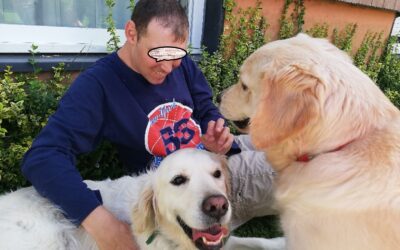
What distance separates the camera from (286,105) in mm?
1670

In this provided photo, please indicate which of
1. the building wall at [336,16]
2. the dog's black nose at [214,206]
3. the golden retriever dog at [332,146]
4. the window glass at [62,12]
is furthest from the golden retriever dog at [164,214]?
the building wall at [336,16]

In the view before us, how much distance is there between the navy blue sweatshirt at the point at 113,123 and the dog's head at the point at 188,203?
0.32 metres

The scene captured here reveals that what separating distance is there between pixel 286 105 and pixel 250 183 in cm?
145

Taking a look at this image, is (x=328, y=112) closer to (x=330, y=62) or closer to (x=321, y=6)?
(x=330, y=62)

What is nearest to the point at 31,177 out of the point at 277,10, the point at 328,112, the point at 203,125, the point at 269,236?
the point at 203,125

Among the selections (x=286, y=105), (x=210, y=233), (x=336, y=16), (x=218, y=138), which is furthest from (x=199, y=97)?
(x=336, y=16)

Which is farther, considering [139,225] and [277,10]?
[277,10]

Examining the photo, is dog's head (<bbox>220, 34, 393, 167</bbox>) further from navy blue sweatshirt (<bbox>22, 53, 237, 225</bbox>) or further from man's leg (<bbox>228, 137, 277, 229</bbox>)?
man's leg (<bbox>228, 137, 277, 229</bbox>)

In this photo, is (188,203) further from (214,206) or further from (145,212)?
(145,212)

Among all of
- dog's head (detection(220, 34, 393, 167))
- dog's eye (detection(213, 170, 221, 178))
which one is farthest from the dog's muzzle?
dog's head (detection(220, 34, 393, 167))

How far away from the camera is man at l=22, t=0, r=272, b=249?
213 cm

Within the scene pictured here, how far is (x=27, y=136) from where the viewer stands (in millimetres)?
2977

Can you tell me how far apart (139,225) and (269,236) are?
54.1 inches

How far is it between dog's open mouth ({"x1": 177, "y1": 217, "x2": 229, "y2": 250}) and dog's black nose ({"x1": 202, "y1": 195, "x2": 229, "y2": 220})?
0.09 metres
